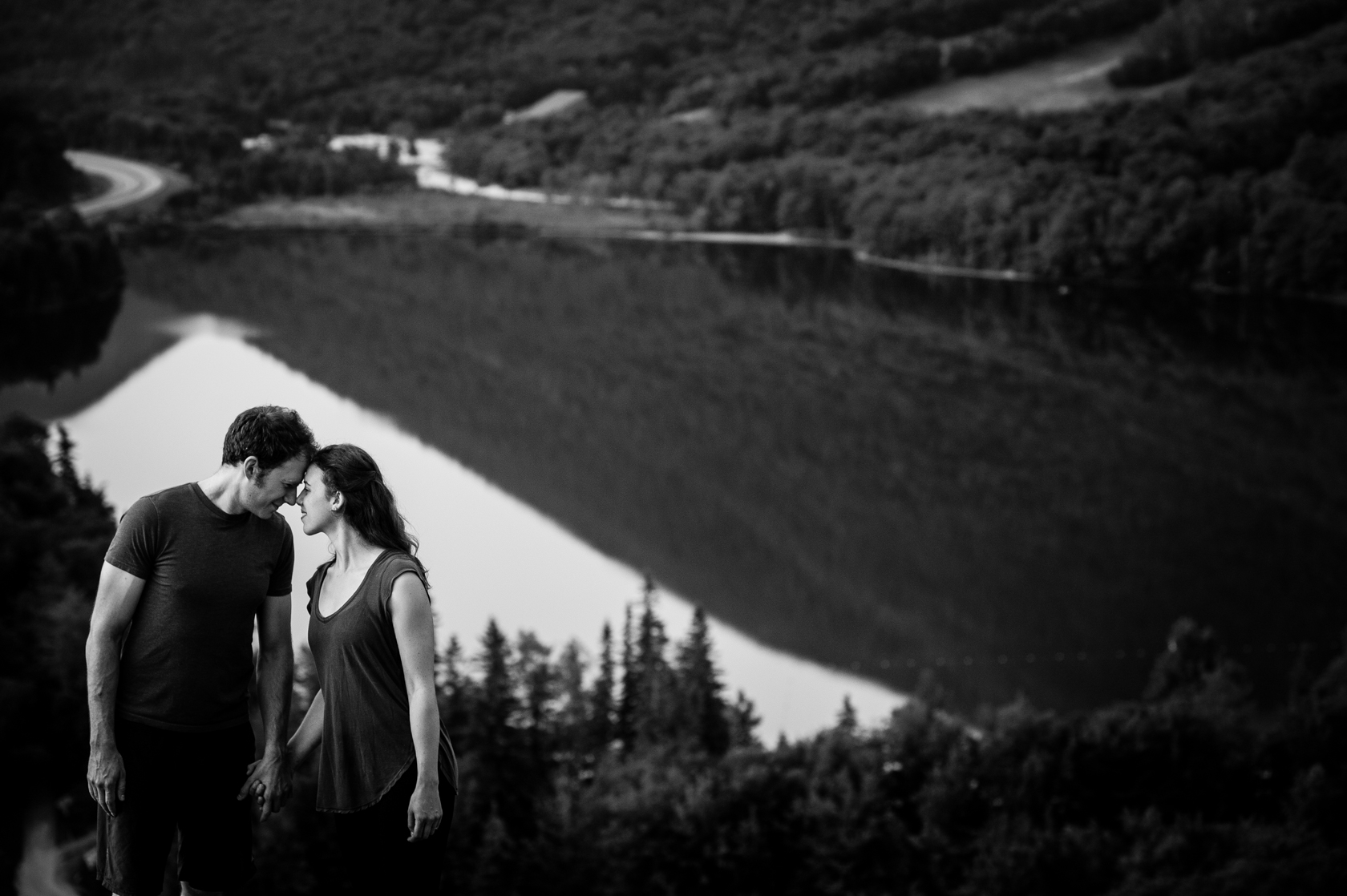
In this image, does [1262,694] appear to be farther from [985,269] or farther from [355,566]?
[985,269]

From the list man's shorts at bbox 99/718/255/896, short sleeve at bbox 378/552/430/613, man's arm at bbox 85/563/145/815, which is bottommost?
man's shorts at bbox 99/718/255/896

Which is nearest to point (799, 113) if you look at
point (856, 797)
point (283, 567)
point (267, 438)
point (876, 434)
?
point (876, 434)

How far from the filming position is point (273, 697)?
9.45 ft

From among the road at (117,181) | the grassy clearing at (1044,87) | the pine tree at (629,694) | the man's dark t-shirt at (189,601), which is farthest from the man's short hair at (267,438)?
the grassy clearing at (1044,87)

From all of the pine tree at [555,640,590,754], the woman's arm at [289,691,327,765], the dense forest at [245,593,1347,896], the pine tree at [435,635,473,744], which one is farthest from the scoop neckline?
the pine tree at [555,640,590,754]

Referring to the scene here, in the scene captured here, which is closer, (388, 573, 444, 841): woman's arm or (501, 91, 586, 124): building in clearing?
(388, 573, 444, 841): woman's arm

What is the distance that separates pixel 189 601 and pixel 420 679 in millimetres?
460

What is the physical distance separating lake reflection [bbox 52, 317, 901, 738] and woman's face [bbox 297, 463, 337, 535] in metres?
4.74

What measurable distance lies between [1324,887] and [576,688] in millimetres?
5898

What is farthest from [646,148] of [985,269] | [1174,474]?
[1174,474]

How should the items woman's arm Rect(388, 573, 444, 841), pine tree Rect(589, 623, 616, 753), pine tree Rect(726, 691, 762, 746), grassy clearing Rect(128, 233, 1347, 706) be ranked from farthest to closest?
grassy clearing Rect(128, 233, 1347, 706)
pine tree Rect(589, 623, 616, 753)
pine tree Rect(726, 691, 762, 746)
woman's arm Rect(388, 573, 444, 841)

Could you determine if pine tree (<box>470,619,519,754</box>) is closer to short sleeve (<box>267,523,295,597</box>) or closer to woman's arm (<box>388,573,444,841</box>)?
short sleeve (<box>267,523,295,597</box>)

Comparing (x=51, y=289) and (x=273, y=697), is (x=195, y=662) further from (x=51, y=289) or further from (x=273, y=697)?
(x=51, y=289)

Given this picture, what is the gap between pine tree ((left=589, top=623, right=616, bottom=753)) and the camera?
1182cm
